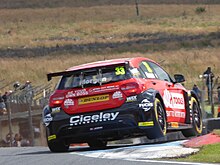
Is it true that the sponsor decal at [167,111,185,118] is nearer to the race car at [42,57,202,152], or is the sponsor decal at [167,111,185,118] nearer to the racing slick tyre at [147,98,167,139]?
the race car at [42,57,202,152]

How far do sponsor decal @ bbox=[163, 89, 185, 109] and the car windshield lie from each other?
103 centimetres

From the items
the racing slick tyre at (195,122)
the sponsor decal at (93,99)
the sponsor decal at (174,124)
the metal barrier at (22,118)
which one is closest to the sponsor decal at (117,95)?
the sponsor decal at (93,99)

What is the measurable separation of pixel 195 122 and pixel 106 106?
114 inches

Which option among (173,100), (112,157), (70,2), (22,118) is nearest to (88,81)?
(173,100)

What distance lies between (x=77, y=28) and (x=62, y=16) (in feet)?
39.4

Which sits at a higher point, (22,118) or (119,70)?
(119,70)

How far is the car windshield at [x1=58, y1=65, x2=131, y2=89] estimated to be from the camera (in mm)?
14531

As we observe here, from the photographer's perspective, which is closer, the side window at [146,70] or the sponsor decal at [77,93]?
the sponsor decal at [77,93]

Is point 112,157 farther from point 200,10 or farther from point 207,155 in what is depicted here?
point 200,10

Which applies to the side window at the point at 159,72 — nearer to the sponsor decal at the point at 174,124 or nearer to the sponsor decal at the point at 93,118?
the sponsor decal at the point at 174,124

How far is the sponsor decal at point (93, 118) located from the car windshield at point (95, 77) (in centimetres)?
54

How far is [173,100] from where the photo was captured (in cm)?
1570

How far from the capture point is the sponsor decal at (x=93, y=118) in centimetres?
1423

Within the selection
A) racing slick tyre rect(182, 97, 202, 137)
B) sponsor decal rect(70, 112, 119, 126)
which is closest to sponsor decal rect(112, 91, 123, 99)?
sponsor decal rect(70, 112, 119, 126)
